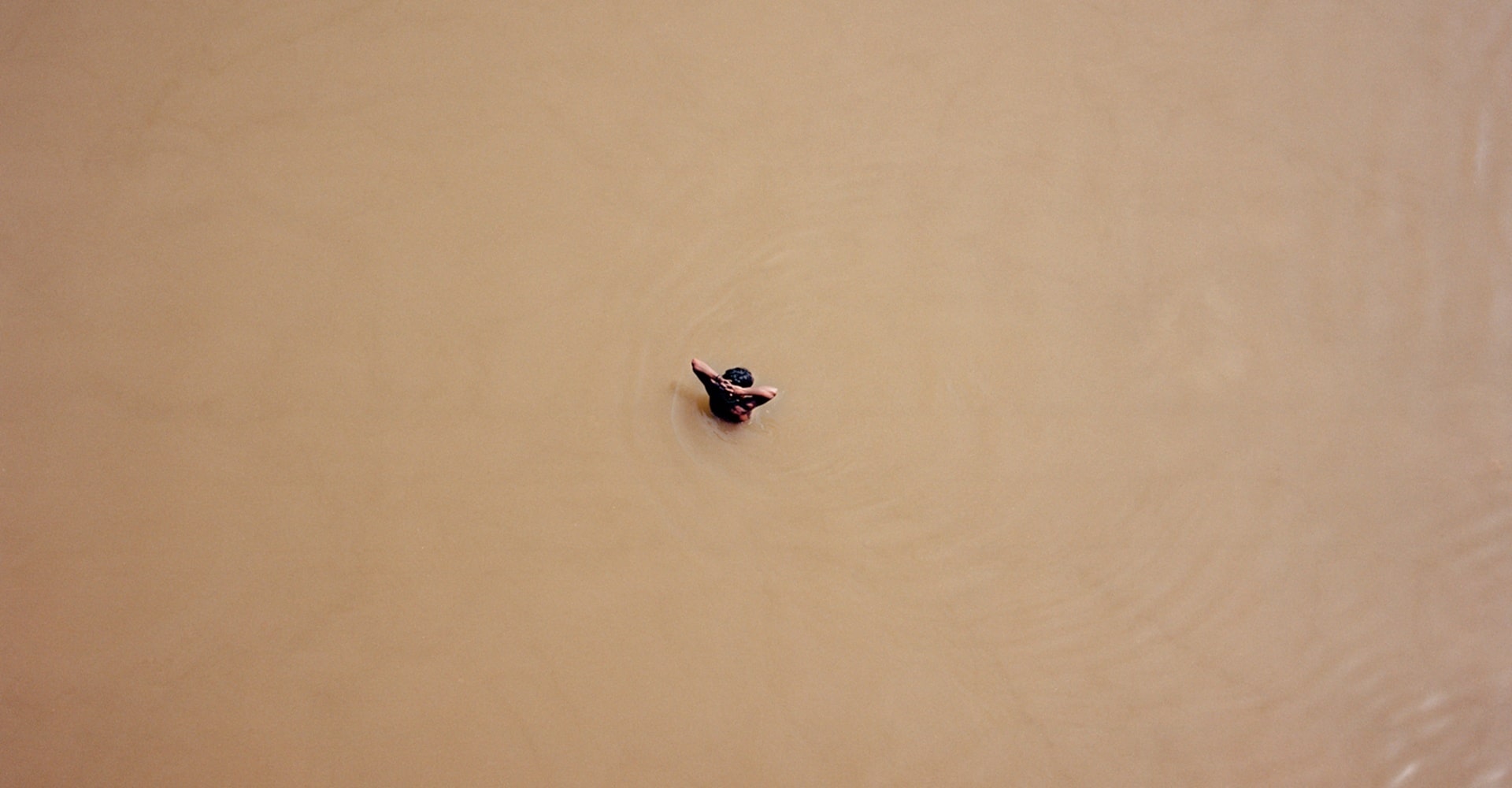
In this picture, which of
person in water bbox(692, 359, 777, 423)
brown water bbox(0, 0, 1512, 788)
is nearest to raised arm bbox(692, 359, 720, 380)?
person in water bbox(692, 359, 777, 423)

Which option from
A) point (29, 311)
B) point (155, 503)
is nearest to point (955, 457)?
point (155, 503)

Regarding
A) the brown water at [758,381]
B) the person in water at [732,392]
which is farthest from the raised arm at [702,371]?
the brown water at [758,381]

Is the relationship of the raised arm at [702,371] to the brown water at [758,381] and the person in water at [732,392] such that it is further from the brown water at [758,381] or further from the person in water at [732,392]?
the brown water at [758,381]

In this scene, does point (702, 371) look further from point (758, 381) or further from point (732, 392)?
point (758, 381)

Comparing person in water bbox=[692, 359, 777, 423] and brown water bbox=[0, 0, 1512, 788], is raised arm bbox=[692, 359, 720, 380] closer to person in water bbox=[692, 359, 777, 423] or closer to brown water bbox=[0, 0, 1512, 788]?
person in water bbox=[692, 359, 777, 423]
